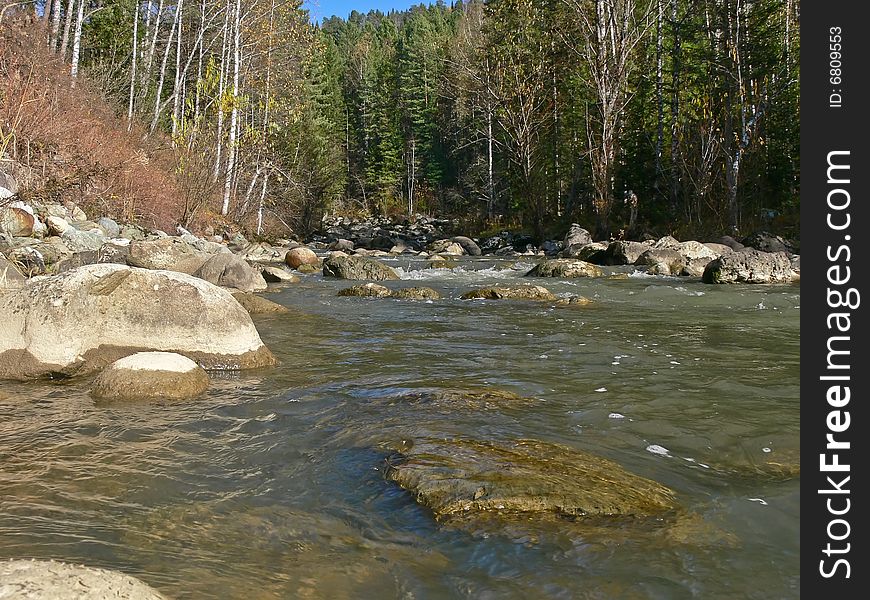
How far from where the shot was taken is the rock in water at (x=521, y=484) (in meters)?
2.51

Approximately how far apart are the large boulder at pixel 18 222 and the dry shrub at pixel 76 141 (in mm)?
921

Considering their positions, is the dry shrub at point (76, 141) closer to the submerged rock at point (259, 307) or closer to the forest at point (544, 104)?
the forest at point (544, 104)

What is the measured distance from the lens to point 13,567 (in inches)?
62.6

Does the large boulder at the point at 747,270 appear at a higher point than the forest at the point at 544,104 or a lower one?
lower

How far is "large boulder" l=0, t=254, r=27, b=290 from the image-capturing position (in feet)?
20.2

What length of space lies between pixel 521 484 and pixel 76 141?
1419cm

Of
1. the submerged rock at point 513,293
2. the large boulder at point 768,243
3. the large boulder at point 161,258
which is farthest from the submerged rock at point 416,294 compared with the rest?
the large boulder at point 768,243

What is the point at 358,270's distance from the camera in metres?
13.2

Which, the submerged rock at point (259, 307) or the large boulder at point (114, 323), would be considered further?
the submerged rock at point (259, 307)

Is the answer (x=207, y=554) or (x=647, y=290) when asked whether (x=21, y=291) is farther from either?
(x=647, y=290)

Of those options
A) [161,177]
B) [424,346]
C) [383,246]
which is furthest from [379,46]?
[424,346]

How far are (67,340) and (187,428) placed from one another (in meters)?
1.72

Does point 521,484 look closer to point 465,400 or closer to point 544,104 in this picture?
point 465,400

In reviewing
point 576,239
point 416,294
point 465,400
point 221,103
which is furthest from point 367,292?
point 576,239
